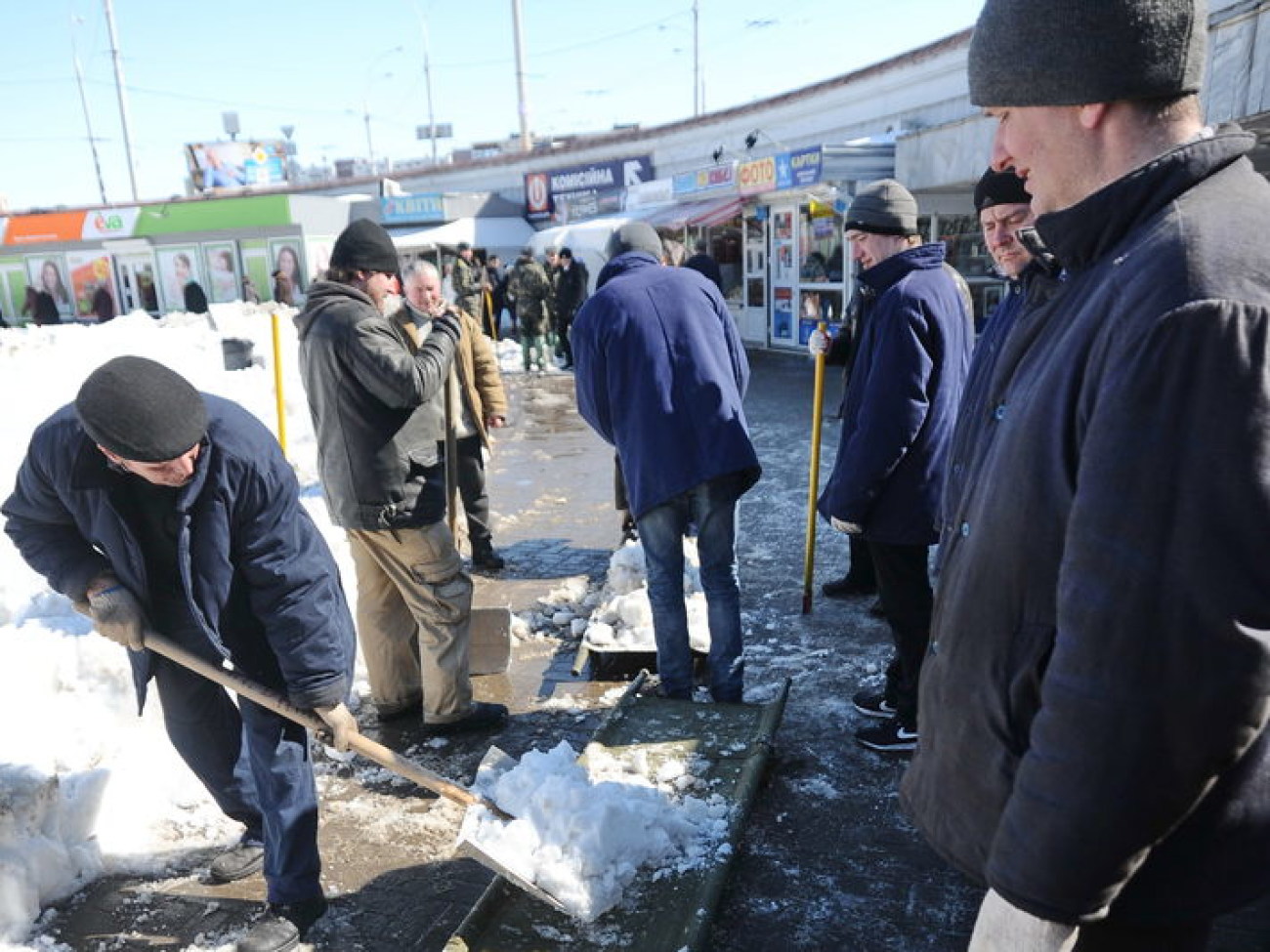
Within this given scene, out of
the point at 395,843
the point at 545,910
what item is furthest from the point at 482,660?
the point at 545,910

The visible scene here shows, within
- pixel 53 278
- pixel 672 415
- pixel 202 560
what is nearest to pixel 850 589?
pixel 672 415

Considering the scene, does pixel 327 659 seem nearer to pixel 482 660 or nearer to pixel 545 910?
pixel 545 910

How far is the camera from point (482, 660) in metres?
4.39

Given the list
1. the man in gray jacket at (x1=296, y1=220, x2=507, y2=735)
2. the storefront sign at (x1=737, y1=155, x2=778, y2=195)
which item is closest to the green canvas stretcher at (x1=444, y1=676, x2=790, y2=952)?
the man in gray jacket at (x1=296, y1=220, x2=507, y2=735)

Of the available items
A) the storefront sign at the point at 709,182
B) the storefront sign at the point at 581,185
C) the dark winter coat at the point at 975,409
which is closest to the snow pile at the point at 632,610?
the dark winter coat at the point at 975,409

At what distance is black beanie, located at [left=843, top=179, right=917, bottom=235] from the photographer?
3420 millimetres

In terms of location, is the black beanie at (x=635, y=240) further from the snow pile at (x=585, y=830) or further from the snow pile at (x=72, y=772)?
the snow pile at (x=72, y=772)

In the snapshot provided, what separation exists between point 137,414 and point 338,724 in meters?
1.03

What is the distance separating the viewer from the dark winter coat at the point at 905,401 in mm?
3135

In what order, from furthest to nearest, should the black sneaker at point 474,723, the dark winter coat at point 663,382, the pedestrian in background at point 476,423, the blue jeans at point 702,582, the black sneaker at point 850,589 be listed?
the pedestrian in background at point 476,423
the black sneaker at point 850,589
the black sneaker at point 474,723
the blue jeans at point 702,582
the dark winter coat at point 663,382

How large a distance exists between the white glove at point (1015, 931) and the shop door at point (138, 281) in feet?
97.4

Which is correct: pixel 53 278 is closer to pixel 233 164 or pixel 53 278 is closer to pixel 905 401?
pixel 233 164

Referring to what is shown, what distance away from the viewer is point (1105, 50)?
1.11m

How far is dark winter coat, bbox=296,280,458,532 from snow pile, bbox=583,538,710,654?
1.16 meters
